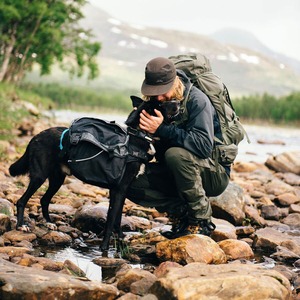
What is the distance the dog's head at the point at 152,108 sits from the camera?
5125 millimetres

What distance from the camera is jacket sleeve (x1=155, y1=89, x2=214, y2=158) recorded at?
16.8 feet

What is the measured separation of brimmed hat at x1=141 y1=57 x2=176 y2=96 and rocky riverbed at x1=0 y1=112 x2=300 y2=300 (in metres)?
1.38

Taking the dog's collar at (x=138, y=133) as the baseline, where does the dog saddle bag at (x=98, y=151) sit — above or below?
below

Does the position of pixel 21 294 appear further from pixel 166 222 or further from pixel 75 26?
pixel 75 26

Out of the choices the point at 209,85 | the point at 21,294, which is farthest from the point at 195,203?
the point at 21,294

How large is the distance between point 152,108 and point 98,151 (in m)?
0.67

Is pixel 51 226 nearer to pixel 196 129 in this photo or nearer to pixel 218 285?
pixel 196 129

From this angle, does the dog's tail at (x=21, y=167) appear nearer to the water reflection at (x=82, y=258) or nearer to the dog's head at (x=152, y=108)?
the water reflection at (x=82, y=258)

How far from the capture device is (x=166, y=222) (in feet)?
22.8

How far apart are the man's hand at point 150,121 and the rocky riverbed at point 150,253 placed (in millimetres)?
1073

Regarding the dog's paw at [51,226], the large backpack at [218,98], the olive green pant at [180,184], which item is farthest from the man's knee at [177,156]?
the dog's paw at [51,226]

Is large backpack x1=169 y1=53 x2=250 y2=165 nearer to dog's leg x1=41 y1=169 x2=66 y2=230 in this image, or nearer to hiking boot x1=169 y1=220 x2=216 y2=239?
hiking boot x1=169 y1=220 x2=216 y2=239

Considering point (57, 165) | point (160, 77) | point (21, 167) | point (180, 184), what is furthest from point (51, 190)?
point (160, 77)

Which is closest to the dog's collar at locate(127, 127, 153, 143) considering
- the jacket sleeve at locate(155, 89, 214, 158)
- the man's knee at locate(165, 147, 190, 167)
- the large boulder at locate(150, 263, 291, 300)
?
the jacket sleeve at locate(155, 89, 214, 158)
